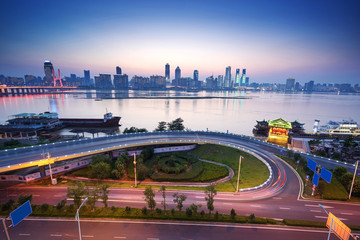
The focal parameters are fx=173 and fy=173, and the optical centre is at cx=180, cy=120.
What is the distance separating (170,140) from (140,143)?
8450 mm

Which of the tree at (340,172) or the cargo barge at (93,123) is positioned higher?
the tree at (340,172)

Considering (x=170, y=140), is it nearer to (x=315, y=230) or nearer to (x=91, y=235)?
(x=91, y=235)

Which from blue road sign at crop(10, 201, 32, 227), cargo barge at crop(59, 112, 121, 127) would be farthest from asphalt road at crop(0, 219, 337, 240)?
cargo barge at crop(59, 112, 121, 127)

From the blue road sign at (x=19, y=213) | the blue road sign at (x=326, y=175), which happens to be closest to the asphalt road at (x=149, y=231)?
the blue road sign at (x=326, y=175)

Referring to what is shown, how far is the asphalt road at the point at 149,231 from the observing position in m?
20.7

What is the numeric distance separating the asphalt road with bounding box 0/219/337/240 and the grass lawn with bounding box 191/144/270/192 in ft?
30.0

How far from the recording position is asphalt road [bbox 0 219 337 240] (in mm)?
20656

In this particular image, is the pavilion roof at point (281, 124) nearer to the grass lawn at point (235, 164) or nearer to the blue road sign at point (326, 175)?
the grass lawn at point (235, 164)

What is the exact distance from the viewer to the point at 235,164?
4175cm

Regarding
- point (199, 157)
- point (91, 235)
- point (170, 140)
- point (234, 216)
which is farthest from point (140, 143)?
point (234, 216)

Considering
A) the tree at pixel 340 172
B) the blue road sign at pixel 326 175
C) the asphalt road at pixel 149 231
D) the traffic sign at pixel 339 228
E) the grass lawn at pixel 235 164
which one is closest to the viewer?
the traffic sign at pixel 339 228

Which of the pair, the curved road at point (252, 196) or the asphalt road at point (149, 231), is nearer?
the asphalt road at point (149, 231)

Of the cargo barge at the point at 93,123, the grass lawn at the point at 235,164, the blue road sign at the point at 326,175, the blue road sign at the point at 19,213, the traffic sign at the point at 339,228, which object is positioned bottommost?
the cargo barge at the point at 93,123

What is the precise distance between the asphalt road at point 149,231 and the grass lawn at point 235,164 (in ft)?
30.0
